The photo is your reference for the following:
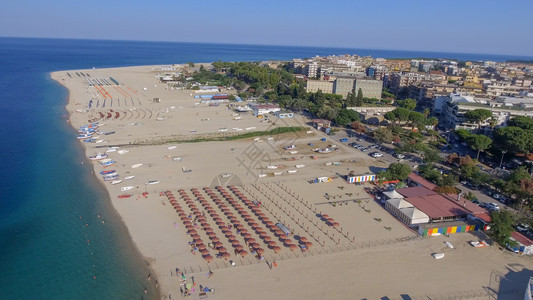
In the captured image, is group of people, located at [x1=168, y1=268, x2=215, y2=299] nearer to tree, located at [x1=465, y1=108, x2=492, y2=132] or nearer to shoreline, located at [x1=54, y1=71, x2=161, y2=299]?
shoreline, located at [x1=54, y1=71, x2=161, y2=299]

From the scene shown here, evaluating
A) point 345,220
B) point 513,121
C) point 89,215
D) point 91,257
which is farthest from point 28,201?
point 513,121

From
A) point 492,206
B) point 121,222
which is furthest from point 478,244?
point 121,222

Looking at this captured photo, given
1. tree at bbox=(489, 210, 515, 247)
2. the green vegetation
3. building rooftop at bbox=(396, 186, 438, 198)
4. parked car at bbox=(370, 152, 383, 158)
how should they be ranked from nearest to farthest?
tree at bbox=(489, 210, 515, 247), building rooftop at bbox=(396, 186, 438, 198), parked car at bbox=(370, 152, 383, 158), the green vegetation

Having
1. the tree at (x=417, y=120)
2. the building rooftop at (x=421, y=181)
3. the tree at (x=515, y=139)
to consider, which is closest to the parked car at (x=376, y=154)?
the building rooftop at (x=421, y=181)

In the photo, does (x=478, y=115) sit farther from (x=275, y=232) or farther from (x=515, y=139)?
(x=275, y=232)

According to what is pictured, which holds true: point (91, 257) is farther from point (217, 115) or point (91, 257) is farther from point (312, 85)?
point (312, 85)

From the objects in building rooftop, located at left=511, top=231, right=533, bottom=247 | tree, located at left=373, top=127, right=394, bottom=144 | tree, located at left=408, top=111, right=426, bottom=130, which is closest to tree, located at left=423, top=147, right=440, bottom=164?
tree, located at left=373, top=127, right=394, bottom=144
